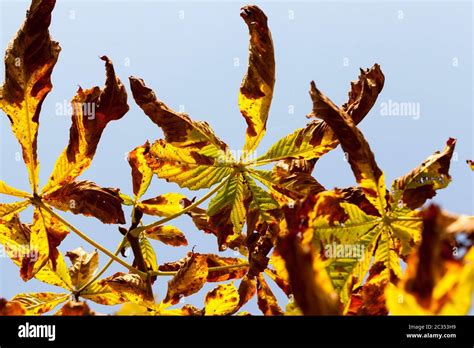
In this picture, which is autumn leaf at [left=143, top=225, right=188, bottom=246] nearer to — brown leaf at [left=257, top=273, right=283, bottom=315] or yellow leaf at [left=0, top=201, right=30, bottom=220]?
brown leaf at [left=257, top=273, right=283, bottom=315]

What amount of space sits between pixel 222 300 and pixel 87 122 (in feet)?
2.51

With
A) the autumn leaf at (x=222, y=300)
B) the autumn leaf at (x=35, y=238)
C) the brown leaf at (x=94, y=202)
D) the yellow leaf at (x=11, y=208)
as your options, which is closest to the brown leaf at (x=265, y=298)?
the autumn leaf at (x=222, y=300)

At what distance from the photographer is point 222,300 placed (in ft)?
6.38

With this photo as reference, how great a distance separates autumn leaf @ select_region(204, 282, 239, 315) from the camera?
6.29ft

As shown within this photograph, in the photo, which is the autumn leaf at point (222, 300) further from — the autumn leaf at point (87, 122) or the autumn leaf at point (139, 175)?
the autumn leaf at point (87, 122)

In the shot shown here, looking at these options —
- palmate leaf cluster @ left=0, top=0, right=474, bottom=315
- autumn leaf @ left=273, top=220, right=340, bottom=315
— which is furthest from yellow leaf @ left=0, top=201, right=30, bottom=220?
autumn leaf @ left=273, top=220, right=340, bottom=315

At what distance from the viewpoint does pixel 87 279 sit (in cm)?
226

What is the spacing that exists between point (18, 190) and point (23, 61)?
0.49 meters

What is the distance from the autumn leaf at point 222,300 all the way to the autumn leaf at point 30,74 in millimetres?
730

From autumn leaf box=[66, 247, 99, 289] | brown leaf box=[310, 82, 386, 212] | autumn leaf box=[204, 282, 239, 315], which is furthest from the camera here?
autumn leaf box=[66, 247, 99, 289]

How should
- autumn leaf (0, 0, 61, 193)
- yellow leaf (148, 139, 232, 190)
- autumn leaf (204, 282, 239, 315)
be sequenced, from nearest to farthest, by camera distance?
autumn leaf (0, 0, 61, 193) → yellow leaf (148, 139, 232, 190) → autumn leaf (204, 282, 239, 315)

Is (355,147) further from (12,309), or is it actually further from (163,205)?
(163,205)

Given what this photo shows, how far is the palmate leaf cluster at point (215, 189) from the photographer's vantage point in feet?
4.71
